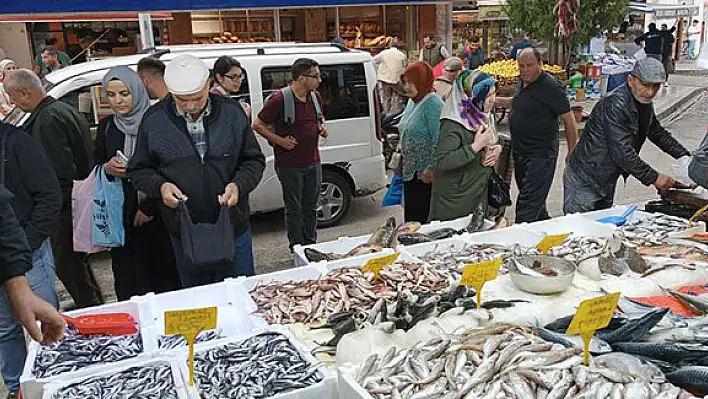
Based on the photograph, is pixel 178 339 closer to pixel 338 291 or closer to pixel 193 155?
pixel 338 291

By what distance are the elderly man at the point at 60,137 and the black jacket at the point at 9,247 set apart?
77.3 inches

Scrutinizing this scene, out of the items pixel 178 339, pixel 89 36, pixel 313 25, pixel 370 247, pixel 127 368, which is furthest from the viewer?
pixel 313 25

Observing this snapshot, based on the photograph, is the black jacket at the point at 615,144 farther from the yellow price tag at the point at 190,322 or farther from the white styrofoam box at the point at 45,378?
the white styrofoam box at the point at 45,378

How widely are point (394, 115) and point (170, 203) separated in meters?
6.32

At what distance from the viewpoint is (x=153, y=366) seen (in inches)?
105

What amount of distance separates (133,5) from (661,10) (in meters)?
21.6

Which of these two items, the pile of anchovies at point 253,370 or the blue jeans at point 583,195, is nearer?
the pile of anchovies at point 253,370

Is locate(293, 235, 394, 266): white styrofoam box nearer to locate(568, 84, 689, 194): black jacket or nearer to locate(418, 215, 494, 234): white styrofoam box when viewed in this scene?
locate(418, 215, 494, 234): white styrofoam box

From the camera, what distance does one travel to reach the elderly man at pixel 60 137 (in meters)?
4.30

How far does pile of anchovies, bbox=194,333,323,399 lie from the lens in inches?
97.7

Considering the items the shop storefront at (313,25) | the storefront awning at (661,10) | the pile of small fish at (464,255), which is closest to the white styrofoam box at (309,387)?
the pile of small fish at (464,255)

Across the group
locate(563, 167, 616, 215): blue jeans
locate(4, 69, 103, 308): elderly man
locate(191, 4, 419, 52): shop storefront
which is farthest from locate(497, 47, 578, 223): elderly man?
locate(191, 4, 419, 52): shop storefront

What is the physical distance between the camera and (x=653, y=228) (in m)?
4.30

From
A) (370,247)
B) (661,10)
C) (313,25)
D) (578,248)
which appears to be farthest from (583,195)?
(661,10)
